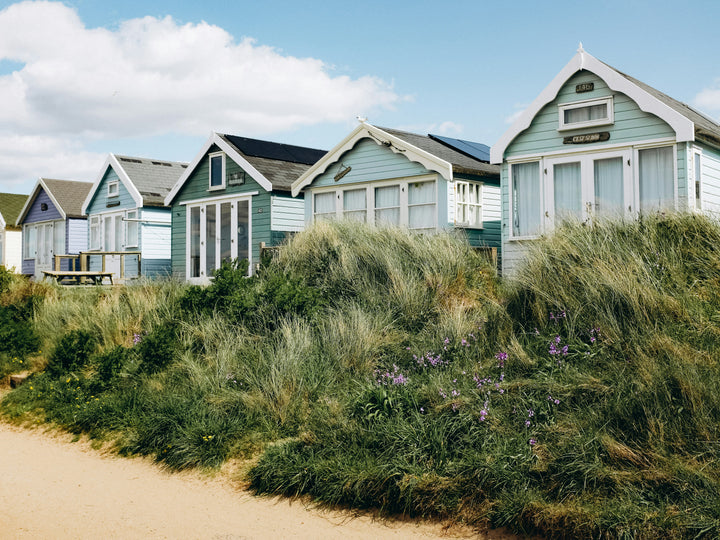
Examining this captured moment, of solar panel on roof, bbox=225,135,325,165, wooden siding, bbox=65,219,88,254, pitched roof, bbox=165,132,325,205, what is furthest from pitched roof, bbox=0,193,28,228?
solar panel on roof, bbox=225,135,325,165

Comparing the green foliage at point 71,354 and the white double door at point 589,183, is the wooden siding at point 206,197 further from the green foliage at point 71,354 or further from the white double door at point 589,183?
the green foliage at point 71,354

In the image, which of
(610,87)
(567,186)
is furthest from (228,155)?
(610,87)

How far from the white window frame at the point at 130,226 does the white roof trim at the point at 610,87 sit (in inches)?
611

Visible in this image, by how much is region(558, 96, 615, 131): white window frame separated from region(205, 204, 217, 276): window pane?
1193cm

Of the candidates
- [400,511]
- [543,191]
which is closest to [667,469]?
[400,511]

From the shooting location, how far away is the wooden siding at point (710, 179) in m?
13.5

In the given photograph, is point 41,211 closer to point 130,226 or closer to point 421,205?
point 130,226

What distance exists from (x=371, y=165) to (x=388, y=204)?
119 centimetres

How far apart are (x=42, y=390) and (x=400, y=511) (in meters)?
6.57

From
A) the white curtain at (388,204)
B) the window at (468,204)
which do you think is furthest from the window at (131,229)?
the window at (468,204)

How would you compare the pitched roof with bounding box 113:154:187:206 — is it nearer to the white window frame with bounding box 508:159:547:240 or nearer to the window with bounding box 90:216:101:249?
the window with bounding box 90:216:101:249

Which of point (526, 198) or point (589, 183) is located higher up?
point (589, 183)

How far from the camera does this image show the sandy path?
5.51 m

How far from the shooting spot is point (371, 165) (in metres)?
18.2
